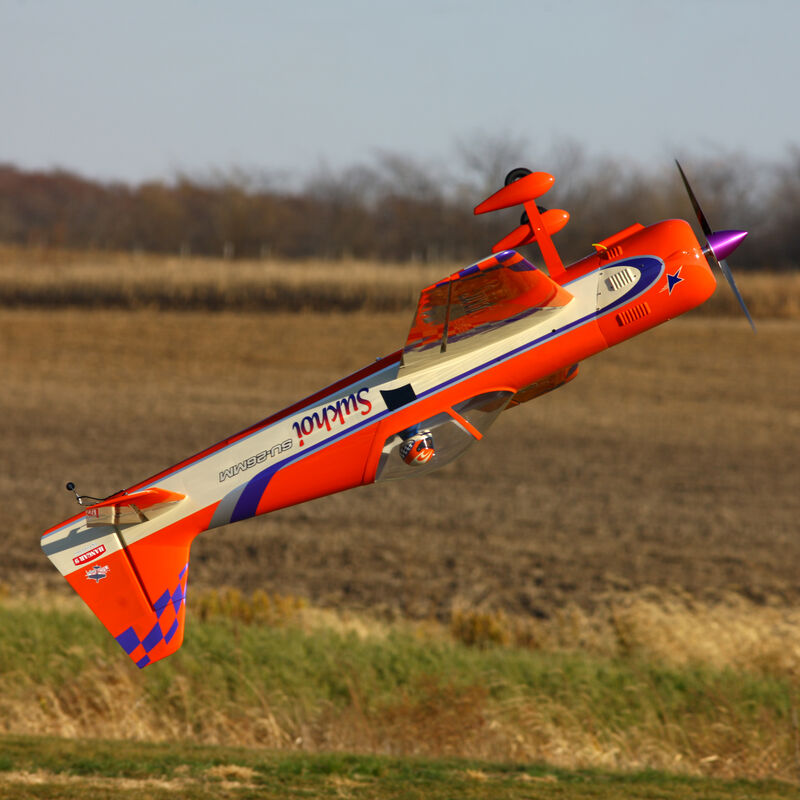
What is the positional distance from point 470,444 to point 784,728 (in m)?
10.7

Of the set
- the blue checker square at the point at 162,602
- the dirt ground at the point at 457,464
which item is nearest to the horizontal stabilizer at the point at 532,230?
the blue checker square at the point at 162,602

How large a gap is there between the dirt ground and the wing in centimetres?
1552

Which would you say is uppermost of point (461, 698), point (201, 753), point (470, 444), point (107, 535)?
point (107, 535)

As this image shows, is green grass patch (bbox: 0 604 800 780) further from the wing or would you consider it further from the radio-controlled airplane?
the wing

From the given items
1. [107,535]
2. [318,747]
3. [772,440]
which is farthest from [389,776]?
[772,440]

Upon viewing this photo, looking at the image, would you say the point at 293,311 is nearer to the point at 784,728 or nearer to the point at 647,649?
the point at 647,649

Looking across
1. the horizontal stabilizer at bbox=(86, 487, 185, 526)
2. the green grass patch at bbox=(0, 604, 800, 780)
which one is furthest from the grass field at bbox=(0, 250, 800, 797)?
the horizontal stabilizer at bbox=(86, 487, 185, 526)

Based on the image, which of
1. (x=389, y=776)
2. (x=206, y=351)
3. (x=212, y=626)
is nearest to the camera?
(x=389, y=776)

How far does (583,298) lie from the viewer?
20.8 feet

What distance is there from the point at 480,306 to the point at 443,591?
16.9 meters

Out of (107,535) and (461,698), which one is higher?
(107,535)

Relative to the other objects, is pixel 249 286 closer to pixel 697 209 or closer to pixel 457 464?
pixel 457 464

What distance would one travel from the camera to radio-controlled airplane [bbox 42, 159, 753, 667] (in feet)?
20.5

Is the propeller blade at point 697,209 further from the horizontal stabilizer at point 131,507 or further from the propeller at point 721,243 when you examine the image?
the horizontal stabilizer at point 131,507
